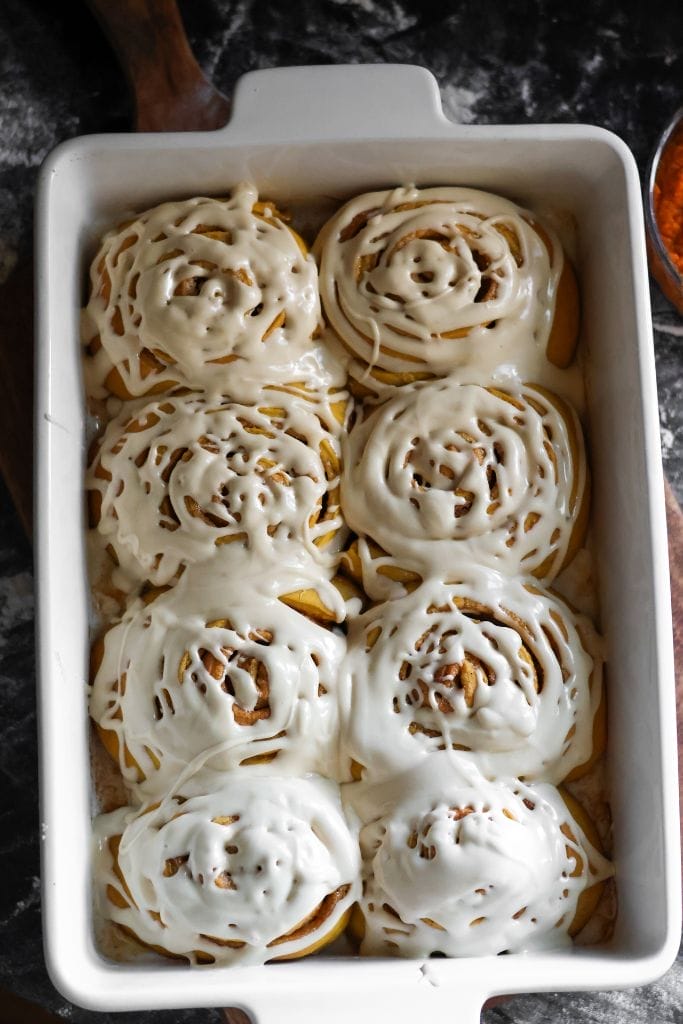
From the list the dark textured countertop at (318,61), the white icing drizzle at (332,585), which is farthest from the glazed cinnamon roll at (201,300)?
the dark textured countertop at (318,61)

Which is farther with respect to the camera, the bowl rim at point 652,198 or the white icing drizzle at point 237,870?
the bowl rim at point 652,198

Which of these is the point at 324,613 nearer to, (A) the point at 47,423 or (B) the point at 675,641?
(A) the point at 47,423

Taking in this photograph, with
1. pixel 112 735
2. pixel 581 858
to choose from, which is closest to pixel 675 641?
pixel 581 858

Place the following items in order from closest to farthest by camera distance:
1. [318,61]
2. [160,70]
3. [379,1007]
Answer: [379,1007] < [160,70] < [318,61]

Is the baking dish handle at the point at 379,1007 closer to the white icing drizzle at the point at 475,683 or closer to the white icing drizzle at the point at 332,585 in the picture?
the white icing drizzle at the point at 332,585

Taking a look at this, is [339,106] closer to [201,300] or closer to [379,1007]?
[201,300]

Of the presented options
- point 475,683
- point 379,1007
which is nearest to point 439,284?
point 475,683
